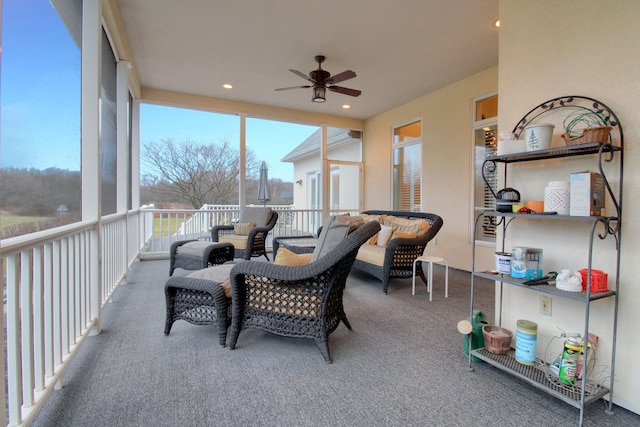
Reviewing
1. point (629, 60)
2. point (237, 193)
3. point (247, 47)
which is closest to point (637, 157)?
point (629, 60)

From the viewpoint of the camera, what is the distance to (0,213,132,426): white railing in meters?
1.32

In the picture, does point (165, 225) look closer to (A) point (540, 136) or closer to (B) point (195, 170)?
(B) point (195, 170)

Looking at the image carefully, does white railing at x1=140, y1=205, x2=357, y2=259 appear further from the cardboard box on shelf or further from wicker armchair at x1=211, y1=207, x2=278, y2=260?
the cardboard box on shelf

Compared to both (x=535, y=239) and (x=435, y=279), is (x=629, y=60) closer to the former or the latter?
(x=535, y=239)

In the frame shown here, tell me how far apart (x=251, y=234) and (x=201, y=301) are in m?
2.55

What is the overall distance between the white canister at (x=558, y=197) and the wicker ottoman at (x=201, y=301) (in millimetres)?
2133

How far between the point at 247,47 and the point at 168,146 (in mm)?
2805

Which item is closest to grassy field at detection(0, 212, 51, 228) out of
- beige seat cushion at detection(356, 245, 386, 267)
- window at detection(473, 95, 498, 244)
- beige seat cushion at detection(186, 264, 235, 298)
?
beige seat cushion at detection(186, 264, 235, 298)

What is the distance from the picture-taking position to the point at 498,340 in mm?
2059

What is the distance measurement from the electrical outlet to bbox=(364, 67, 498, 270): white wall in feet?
8.82

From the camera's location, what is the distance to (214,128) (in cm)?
632

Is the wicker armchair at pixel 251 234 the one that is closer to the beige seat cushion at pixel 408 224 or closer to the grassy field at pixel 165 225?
the grassy field at pixel 165 225

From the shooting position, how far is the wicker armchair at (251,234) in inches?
193

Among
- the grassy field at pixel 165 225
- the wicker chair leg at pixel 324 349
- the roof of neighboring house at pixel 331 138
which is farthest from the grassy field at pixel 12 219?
the roof of neighboring house at pixel 331 138
